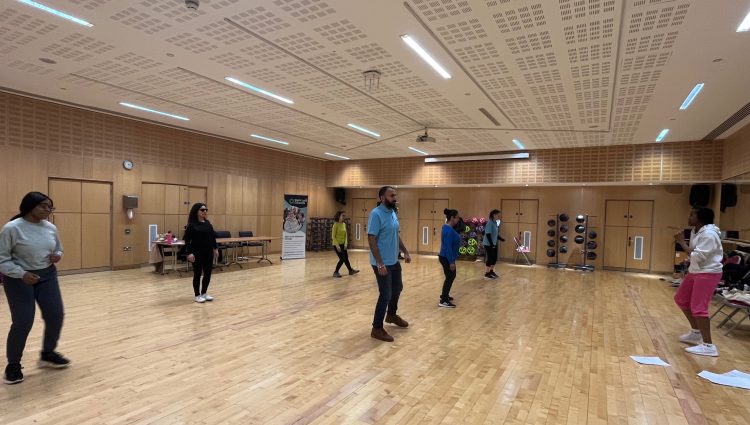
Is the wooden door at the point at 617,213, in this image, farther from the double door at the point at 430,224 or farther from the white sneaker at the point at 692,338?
the white sneaker at the point at 692,338

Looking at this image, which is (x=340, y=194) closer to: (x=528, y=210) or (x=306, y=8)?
(x=528, y=210)

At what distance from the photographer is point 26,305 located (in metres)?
3.11

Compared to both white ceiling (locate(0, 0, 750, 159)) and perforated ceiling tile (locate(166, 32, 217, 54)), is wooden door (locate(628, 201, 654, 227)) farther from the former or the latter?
perforated ceiling tile (locate(166, 32, 217, 54))

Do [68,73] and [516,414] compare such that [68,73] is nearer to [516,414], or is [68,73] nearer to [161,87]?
[161,87]

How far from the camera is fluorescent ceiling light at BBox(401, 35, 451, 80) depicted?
4660 mm

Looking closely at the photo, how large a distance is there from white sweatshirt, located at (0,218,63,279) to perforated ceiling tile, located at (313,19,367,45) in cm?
333

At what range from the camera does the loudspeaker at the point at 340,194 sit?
632 inches

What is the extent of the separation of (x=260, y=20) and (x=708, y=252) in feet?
17.8

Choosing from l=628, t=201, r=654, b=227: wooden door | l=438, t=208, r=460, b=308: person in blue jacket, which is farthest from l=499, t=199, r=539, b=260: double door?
l=438, t=208, r=460, b=308: person in blue jacket

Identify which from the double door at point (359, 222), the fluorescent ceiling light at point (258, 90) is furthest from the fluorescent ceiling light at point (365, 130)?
the double door at point (359, 222)

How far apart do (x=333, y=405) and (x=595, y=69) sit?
5341 mm

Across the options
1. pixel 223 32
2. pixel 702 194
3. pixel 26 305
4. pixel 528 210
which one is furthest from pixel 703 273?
pixel 528 210

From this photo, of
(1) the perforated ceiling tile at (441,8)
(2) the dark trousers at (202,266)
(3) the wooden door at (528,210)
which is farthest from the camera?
(3) the wooden door at (528,210)

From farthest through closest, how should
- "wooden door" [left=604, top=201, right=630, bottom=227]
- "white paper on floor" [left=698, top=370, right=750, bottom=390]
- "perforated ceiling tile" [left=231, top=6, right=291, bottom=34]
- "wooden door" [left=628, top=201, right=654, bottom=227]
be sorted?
"wooden door" [left=604, top=201, right=630, bottom=227] < "wooden door" [left=628, top=201, right=654, bottom=227] < "perforated ceiling tile" [left=231, top=6, right=291, bottom=34] < "white paper on floor" [left=698, top=370, right=750, bottom=390]
